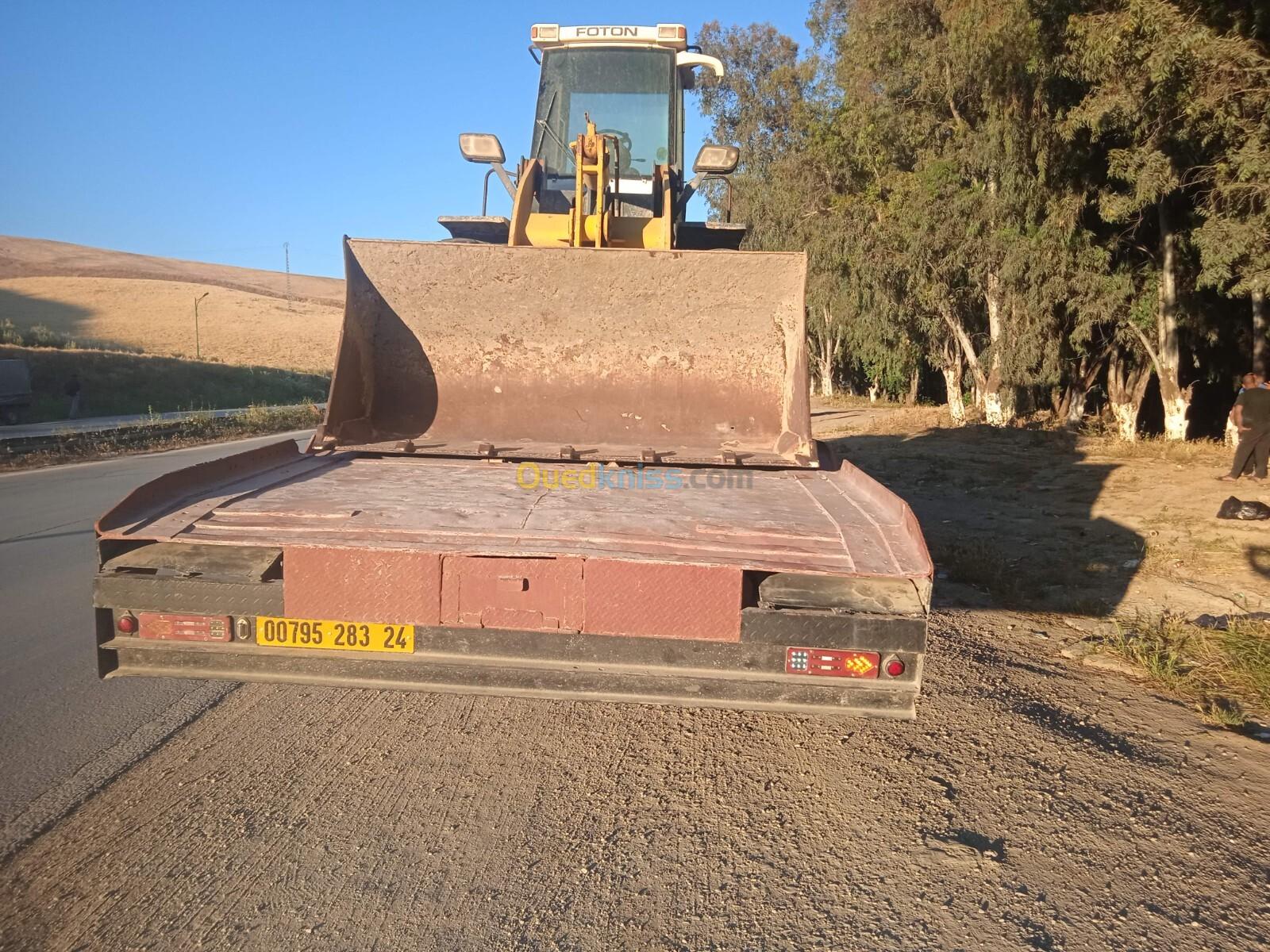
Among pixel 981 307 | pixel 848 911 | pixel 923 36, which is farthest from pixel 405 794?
pixel 981 307

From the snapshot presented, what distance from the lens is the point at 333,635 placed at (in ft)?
10.7

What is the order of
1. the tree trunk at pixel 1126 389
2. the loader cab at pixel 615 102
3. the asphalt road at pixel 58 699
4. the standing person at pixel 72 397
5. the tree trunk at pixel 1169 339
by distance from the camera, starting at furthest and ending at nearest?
the standing person at pixel 72 397 → the tree trunk at pixel 1126 389 → the tree trunk at pixel 1169 339 → the loader cab at pixel 615 102 → the asphalt road at pixel 58 699

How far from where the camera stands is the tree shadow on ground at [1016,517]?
7.04 metres

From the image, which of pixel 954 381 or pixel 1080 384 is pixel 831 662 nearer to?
pixel 1080 384

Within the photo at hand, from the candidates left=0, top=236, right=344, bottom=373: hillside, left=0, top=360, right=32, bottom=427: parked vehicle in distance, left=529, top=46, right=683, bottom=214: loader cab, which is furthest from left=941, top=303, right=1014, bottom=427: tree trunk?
left=0, top=236, right=344, bottom=373: hillside

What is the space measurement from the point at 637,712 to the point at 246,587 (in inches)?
82.0

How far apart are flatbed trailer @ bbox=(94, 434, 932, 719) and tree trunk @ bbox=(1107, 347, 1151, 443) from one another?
1601cm

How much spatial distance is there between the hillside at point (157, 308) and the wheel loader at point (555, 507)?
34561 millimetres

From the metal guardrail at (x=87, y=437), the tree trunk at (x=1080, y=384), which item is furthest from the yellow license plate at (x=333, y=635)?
the tree trunk at (x=1080, y=384)

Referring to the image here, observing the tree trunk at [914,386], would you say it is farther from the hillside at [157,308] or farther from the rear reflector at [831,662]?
the rear reflector at [831,662]

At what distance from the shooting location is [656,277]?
5594 millimetres

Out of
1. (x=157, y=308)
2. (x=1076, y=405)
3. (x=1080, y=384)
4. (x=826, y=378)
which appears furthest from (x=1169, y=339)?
(x=157, y=308)

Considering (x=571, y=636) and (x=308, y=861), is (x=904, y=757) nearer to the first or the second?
Answer: (x=571, y=636)

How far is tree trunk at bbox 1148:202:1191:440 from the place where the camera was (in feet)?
45.9
